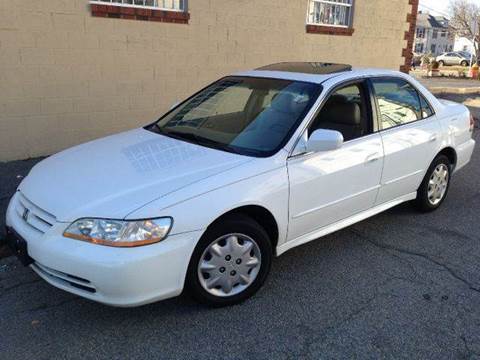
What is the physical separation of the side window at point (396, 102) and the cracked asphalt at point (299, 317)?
117cm

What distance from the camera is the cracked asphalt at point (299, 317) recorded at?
2.86 m

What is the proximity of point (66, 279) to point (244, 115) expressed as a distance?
6.21 feet

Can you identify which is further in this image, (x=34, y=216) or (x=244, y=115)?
(x=244, y=115)

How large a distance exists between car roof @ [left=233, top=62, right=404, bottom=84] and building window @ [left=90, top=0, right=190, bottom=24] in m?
3.09

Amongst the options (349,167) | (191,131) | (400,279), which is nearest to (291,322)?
(400,279)

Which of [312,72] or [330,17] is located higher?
[330,17]

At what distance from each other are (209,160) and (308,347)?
1.35m

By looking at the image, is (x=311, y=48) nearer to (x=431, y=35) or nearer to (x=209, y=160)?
(x=209, y=160)

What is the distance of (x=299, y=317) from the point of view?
10.5 feet

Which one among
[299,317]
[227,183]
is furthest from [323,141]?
[299,317]

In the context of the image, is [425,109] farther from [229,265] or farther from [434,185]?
[229,265]

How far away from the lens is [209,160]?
3.33 meters

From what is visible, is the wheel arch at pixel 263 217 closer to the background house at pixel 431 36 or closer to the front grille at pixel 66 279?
the front grille at pixel 66 279

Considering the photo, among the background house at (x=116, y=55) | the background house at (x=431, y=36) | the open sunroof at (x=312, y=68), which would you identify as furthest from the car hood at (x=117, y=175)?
the background house at (x=431, y=36)
